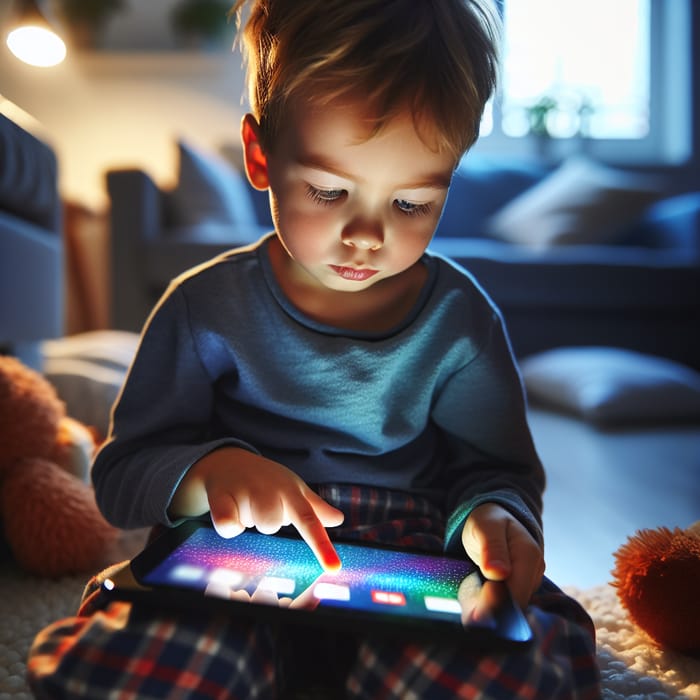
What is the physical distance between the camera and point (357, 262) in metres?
0.52

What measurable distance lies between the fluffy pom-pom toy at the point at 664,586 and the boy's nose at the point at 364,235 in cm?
36

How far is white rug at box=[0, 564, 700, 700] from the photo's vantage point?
501 millimetres

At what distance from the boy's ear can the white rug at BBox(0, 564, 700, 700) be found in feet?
1.32

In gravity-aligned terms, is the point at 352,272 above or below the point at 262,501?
above

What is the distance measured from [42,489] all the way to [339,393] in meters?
0.35

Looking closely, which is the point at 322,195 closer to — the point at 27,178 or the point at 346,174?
the point at 346,174

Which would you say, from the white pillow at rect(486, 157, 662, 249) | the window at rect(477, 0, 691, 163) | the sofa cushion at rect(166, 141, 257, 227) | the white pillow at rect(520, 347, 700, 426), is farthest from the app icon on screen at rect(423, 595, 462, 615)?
the window at rect(477, 0, 691, 163)

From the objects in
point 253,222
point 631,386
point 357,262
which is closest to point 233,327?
point 357,262

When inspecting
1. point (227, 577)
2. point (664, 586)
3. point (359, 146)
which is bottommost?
point (664, 586)

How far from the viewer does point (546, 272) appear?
1.97 m

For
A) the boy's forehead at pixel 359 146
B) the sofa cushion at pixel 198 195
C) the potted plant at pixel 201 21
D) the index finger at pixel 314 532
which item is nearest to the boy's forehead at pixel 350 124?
the boy's forehead at pixel 359 146

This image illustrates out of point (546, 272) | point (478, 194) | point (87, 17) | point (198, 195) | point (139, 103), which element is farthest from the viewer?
point (139, 103)

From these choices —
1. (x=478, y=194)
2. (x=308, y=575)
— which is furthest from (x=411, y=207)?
(x=478, y=194)

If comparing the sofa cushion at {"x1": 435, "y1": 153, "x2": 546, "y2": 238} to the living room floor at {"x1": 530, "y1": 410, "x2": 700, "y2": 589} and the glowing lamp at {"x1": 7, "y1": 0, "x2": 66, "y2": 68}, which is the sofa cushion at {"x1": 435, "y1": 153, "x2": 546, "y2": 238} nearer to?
the living room floor at {"x1": 530, "y1": 410, "x2": 700, "y2": 589}
